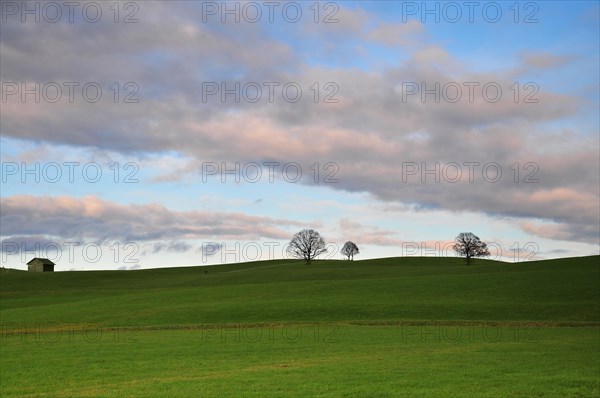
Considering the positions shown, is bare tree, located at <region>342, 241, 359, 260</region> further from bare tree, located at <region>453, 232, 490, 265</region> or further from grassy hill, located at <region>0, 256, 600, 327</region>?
grassy hill, located at <region>0, 256, 600, 327</region>

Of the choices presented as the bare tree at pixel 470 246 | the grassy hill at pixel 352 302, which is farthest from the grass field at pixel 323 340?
the bare tree at pixel 470 246

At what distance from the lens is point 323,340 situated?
42.2m

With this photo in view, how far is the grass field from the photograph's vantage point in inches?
997

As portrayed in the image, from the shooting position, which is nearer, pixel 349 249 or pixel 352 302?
pixel 352 302

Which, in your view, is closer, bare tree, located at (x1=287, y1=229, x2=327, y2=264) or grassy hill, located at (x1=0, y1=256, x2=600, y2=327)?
grassy hill, located at (x1=0, y1=256, x2=600, y2=327)

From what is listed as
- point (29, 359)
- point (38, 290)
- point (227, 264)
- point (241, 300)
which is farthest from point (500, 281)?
point (227, 264)

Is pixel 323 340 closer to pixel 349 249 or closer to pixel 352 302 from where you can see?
pixel 352 302

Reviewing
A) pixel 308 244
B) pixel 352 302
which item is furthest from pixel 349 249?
pixel 352 302

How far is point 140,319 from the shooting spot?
203 feet

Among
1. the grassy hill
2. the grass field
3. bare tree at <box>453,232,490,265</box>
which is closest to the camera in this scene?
the grass field

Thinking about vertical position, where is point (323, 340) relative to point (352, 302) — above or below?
below

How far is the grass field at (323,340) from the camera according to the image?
2531 centimetres

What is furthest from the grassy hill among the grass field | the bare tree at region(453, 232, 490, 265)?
the bare tree at region(453, 232, 490, 265)

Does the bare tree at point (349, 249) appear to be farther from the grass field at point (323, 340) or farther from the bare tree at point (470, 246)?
the grass field at point (323, 340)
